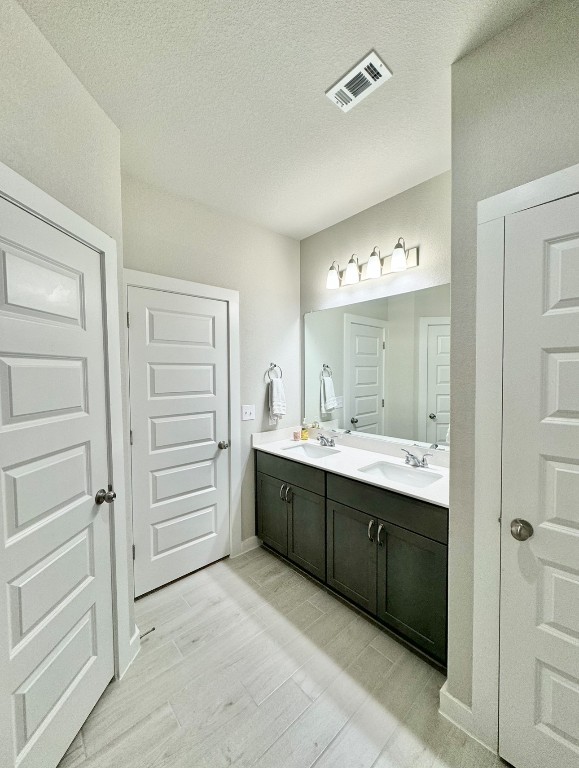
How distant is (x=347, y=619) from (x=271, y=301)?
2319 mm

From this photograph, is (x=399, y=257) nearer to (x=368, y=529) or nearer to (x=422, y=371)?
(x=422, y=371)

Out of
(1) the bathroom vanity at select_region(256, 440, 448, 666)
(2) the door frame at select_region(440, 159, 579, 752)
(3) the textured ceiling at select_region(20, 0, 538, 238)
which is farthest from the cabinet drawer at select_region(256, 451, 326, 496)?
(3) the textured ceiling at select_region(20, 0, 538, 238)

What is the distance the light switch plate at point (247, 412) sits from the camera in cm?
251

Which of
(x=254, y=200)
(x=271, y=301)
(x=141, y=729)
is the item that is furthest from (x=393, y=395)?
(x=141, y=729)

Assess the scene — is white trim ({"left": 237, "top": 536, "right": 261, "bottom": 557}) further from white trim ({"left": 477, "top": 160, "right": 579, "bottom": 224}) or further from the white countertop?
white trim ({"left": 477, "top": 160, "right": 579, "bottom": 224})

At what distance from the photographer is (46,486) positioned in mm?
1086

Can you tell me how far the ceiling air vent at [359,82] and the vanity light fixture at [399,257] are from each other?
0.87m

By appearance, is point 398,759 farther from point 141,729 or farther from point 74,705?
point 74,705

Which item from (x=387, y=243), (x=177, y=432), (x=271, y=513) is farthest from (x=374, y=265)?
(x=271, y=513)

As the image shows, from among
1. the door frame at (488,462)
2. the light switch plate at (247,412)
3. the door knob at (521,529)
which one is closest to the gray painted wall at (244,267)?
the light switch plate at (247,412)

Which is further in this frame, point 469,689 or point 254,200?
point 254,200

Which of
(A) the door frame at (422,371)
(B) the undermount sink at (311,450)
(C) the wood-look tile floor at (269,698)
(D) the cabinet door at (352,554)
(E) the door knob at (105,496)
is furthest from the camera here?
(B) the undermount sink at (311,450)

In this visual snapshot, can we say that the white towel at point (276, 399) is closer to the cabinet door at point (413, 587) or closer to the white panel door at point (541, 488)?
the cabinet door at point (413, 587)

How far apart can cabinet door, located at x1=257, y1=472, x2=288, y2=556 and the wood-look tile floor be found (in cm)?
45
